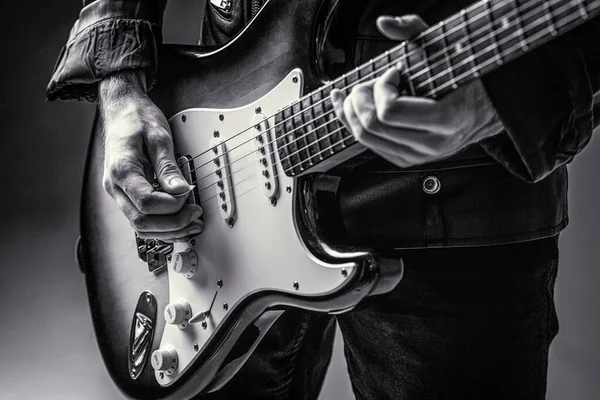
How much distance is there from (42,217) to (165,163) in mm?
1706

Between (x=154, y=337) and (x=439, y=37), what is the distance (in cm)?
67

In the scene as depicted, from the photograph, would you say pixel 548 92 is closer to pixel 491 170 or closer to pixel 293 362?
pixel 491 170

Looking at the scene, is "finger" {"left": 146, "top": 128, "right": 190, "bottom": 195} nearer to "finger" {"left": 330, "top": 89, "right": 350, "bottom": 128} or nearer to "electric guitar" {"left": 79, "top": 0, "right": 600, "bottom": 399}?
"electric guitar" {"left": 79, "top": 0, "right": 600, "bottom": 399}

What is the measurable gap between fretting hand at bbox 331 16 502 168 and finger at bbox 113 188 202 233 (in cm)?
37

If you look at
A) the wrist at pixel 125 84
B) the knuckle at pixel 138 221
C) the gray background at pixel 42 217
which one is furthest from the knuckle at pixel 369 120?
the gray background at pixel 42 217

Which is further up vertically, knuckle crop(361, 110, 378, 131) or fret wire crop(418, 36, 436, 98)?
fret wire crop(418, 36, 436, 98)

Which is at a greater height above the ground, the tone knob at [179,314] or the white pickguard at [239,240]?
the white pickguard at [239,240]

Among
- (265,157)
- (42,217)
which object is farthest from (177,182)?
(42,217)

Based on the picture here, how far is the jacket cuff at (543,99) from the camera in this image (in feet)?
2.16

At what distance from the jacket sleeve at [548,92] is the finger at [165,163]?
464 millimetres

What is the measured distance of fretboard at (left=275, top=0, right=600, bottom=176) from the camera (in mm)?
564

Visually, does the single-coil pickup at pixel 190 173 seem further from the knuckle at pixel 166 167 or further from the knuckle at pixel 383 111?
the knuckle at pixel 383 111

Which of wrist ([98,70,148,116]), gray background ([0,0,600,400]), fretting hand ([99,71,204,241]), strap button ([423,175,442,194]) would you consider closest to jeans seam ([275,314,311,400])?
fretting hand ([99,71,204,241])

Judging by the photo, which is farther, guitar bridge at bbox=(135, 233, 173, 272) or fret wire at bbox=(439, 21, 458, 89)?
guitar bridge at bbox=(135, 233, 173, 272)
